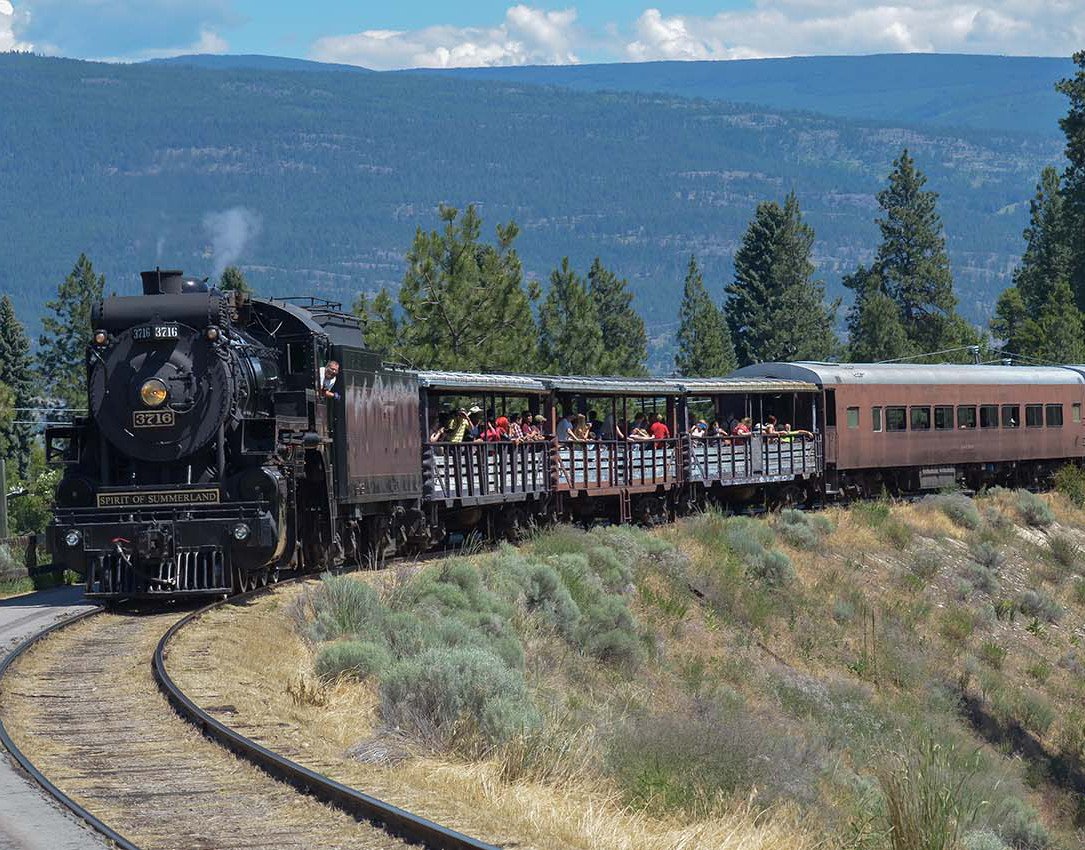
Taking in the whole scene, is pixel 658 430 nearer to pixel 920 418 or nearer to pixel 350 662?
pixel 920 418

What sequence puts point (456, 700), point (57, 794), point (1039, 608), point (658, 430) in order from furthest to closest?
1. point (658, 430)
2. point (1039, 608)
3. point (456, 700)
4. point (57, 794)

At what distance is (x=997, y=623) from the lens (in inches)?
1255

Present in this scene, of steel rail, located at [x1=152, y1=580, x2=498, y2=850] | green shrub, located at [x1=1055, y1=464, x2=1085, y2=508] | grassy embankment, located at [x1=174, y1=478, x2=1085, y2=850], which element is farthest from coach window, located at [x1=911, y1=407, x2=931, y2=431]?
steel rail, located at [x1=152, y1=580, x2=498, y2=850]

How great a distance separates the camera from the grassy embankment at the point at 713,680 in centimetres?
1093

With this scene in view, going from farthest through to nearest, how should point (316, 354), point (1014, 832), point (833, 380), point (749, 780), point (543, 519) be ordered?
1. point (833, 380)
2. point (543, 519)
3. point (316, 354)
4. point (1014, 832)
5. point (749, 780)

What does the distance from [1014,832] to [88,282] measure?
7244cm

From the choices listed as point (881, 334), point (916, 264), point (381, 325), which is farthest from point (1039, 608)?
point (916, 264)

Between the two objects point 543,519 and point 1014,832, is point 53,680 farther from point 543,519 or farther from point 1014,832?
point 543,519

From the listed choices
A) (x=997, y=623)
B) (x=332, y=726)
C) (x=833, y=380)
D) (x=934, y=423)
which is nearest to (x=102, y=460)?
(x=332, y=726)

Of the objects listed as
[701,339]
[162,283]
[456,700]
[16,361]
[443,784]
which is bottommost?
[443,784]

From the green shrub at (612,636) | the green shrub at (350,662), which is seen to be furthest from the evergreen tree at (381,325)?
the green shrub at (350,662)

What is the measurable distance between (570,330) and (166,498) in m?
48.2

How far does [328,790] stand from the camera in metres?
9.96

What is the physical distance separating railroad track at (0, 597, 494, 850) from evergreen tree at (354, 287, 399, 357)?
31.4 metres
